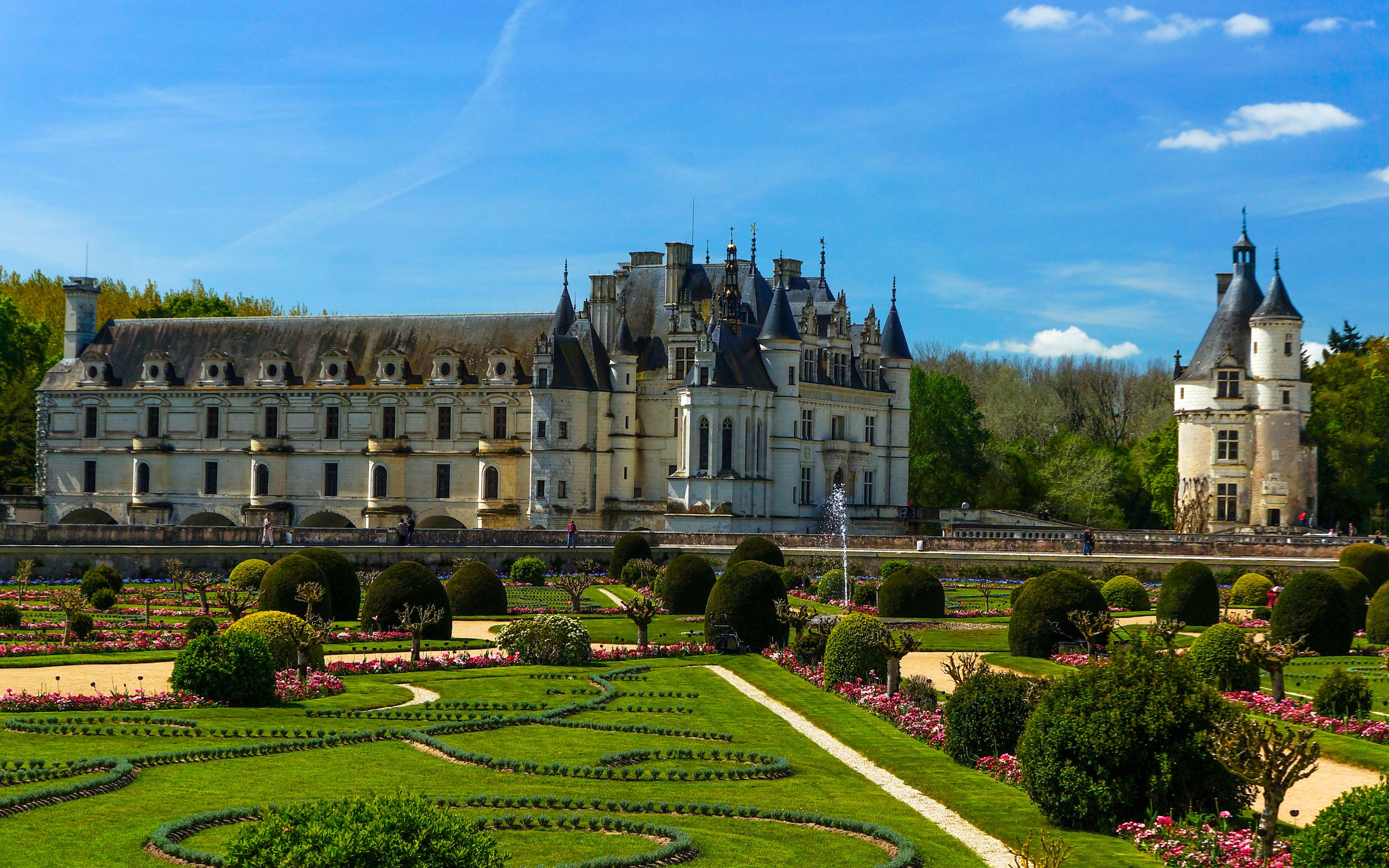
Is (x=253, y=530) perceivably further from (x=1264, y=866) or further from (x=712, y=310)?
(x=1264, y=866)

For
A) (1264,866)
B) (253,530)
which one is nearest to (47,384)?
(253,530)

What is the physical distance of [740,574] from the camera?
2884 cm

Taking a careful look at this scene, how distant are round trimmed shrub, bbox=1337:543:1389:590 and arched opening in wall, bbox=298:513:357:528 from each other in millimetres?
39789

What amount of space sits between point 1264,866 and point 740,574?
16929 millimetres

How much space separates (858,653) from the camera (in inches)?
917

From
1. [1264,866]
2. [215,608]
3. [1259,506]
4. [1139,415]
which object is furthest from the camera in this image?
[1139,415]

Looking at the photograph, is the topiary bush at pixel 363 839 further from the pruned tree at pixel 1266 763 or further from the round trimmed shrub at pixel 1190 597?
A: the round trimmed shrub at pixel 1190 597

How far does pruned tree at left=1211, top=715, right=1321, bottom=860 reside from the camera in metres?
12.4

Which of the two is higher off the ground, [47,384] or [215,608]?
[47,384]

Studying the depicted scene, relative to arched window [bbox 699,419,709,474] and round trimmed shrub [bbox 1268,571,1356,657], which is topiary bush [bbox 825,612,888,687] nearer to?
round trimmed shrub [bbox 1268,571,1356,657]

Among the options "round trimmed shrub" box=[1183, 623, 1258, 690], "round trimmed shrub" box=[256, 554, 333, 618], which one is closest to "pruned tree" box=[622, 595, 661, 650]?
"round trimmed shrub" box=[256, 554, 333, 618]

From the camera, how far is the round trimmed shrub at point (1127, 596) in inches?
1496

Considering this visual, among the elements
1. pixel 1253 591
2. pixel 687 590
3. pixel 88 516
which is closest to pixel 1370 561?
pixel 1253 591

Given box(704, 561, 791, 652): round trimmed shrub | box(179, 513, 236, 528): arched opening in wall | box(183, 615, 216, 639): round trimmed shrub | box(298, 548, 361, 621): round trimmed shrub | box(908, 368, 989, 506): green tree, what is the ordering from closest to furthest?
box(183, 615, 216, 639): round trimmed shrub
box(704, 561, 791, 652): round trimmed shrub
box(298, 548, 361, 621): round trimmed shrub
box(179, 513, 236, 528): arched opening in wall
box(908, 368, 989, 506): green tree
